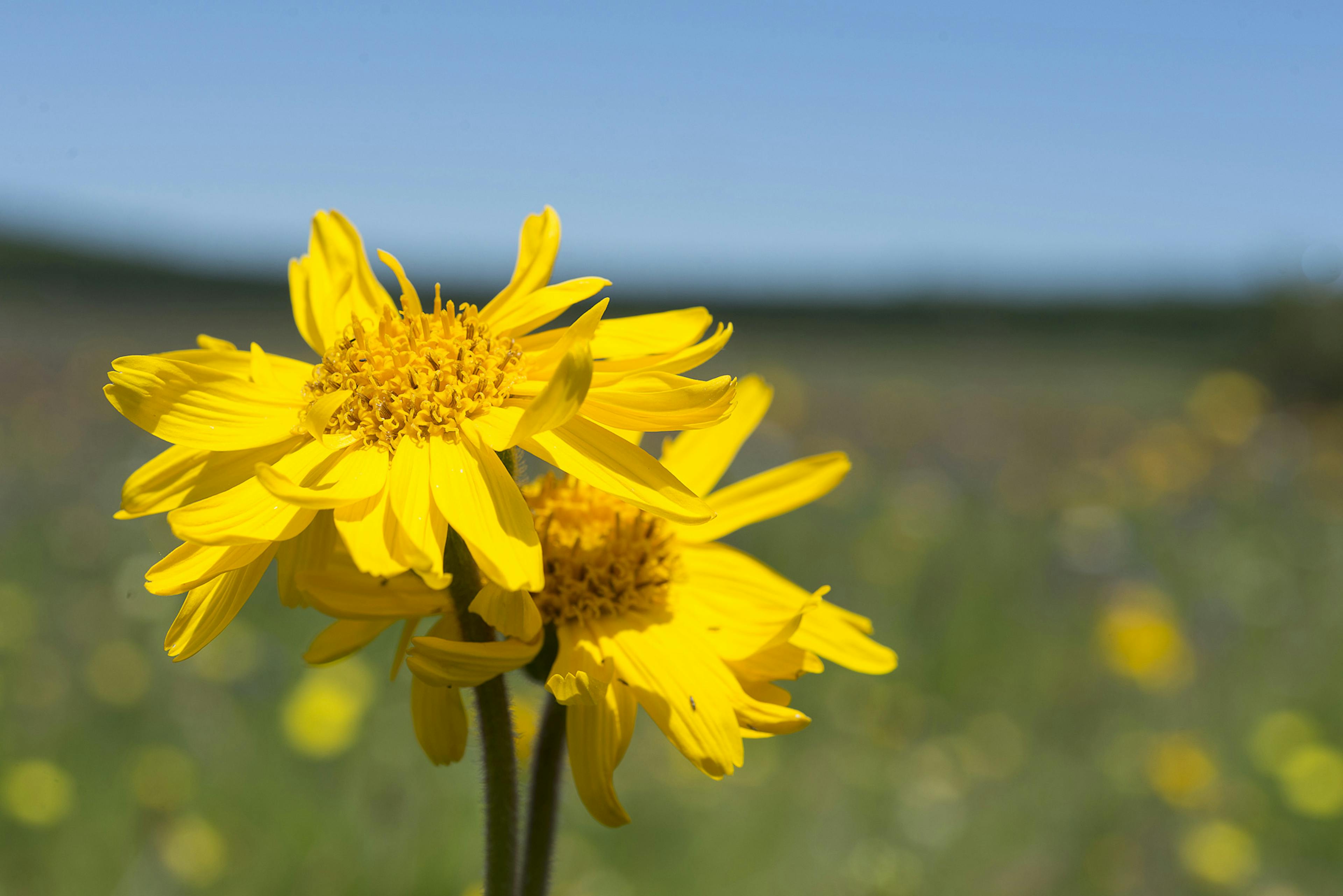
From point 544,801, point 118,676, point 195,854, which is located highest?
point 544,801

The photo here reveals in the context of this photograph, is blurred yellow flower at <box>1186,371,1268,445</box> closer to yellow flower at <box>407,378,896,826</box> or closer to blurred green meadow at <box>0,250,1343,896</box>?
blurred green meadow at <box>0,250,1343,896</box>

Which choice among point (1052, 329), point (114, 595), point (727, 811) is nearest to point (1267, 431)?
point (727, 811)

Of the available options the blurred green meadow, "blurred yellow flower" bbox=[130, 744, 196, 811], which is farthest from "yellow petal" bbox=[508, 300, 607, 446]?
"blurred yellow flower" bbox=[130, 744, 196, 811]

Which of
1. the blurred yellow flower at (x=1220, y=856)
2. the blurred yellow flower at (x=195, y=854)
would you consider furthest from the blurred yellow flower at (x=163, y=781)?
the blurred yellow flower at (x=1220, y=856)

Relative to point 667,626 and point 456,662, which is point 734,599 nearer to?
point 667,626

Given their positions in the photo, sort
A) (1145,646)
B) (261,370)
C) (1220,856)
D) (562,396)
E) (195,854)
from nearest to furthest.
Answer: (562,396) < (261,370) < (195,854) < (1220,856) < (1145,646)

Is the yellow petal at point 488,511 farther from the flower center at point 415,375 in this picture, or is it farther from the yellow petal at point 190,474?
the yellow petal at point 190,474

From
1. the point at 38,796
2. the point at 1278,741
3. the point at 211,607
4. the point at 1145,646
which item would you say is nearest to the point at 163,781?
the point at 38,796
